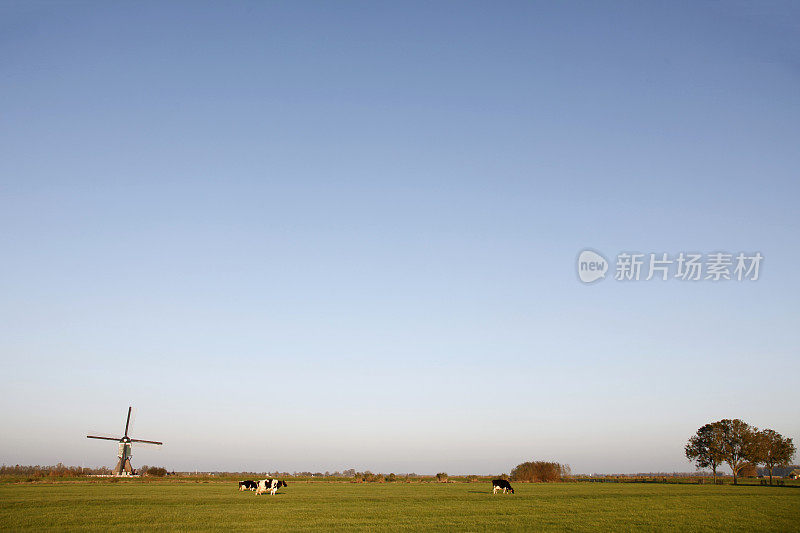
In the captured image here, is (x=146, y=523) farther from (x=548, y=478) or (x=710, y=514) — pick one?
(x=548, y=478)

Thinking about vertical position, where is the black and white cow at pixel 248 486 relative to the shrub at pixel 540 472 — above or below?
above

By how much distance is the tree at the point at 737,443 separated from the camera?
328 feet

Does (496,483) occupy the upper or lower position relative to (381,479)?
upper

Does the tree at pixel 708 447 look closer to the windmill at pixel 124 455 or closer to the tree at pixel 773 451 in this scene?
the tree at pixel 773 451

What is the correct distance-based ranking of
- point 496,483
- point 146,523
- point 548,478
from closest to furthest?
point 146,523 → point 496,483 → point 548,478

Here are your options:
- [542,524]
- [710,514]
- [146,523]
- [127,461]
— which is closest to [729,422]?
[710,514]

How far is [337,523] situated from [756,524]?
62.1 feet

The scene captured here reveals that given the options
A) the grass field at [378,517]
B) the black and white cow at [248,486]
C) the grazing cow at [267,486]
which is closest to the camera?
the grass field at [378,517]

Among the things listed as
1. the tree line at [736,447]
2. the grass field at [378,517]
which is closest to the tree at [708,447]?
the tree line at [736,447]

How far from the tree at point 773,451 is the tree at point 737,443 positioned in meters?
0.87

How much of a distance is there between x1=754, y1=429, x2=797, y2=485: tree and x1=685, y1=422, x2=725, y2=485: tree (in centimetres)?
645

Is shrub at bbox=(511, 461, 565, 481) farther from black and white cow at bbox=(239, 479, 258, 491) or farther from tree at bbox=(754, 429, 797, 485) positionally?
black and white cow at bbox=(239, 479, 258, 491)

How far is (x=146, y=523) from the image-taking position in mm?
23422

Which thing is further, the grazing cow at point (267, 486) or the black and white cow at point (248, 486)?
the black and white cow at point (248, 486)
